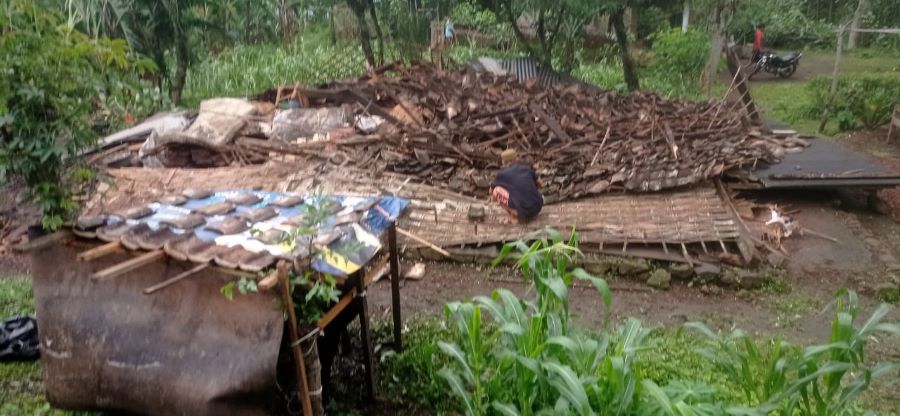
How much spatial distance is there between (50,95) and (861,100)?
1434cm

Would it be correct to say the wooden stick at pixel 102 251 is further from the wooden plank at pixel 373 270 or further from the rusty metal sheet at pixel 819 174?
the rusty metal sheet at pixel 819 174

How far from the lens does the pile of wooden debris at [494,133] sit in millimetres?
8289

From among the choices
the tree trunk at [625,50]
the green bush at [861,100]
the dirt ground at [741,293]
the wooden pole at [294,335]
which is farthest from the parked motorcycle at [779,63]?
the wooden pole at [294,335]

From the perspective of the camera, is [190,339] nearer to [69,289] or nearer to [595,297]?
[69,289]

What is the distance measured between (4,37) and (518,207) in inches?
193

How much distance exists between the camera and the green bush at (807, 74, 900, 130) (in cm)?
1302

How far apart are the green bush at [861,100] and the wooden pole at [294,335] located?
12970 mm

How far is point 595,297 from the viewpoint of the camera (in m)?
6.55

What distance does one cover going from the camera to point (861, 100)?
1341 cm

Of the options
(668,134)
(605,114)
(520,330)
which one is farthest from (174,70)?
(520,330)

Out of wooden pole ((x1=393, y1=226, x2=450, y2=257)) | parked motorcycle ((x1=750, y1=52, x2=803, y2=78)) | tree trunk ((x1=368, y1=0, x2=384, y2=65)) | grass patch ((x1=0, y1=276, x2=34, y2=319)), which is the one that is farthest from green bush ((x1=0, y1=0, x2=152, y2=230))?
parked motorcycle ((x1=750, y1=52, x2=803, y2=78))

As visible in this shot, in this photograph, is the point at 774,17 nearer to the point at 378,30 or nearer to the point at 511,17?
the point at 511,17

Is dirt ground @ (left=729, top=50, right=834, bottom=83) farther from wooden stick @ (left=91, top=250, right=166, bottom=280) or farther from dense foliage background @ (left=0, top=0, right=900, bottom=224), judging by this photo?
wooden stick @ (left=91, top=250, right=166, bottom=280)

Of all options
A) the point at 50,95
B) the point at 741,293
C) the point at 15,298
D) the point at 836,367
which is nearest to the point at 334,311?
the point at 50,95
